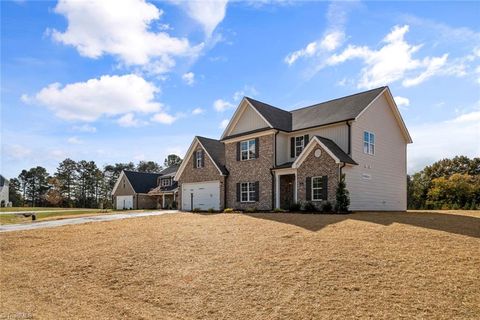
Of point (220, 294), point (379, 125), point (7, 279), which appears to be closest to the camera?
point (220, 294)

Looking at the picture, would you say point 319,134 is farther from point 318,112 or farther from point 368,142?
point 368,142

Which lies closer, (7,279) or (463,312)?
(463,312)

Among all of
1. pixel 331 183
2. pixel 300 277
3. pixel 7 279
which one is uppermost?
pixel 331 183

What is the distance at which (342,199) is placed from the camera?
18.3 meters

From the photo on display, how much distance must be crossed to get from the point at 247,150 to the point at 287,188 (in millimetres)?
4107

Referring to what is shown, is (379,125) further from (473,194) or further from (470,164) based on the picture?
(470,164)

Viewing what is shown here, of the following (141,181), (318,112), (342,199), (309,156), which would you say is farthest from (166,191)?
(342,199)

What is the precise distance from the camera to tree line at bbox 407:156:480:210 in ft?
114

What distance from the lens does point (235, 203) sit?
25.7m

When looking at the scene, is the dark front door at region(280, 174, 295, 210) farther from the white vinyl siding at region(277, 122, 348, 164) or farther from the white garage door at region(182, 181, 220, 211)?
the white garage door at region(182, 181, 220, 211)

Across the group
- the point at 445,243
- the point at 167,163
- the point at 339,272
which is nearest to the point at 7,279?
the point at 339,272

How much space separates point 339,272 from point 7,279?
8738 mm

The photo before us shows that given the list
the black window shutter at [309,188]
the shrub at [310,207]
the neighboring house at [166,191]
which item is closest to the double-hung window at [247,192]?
the black window shutter at [309,188]

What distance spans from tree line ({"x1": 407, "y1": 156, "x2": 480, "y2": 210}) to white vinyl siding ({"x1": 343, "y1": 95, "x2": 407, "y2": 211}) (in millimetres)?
8383
